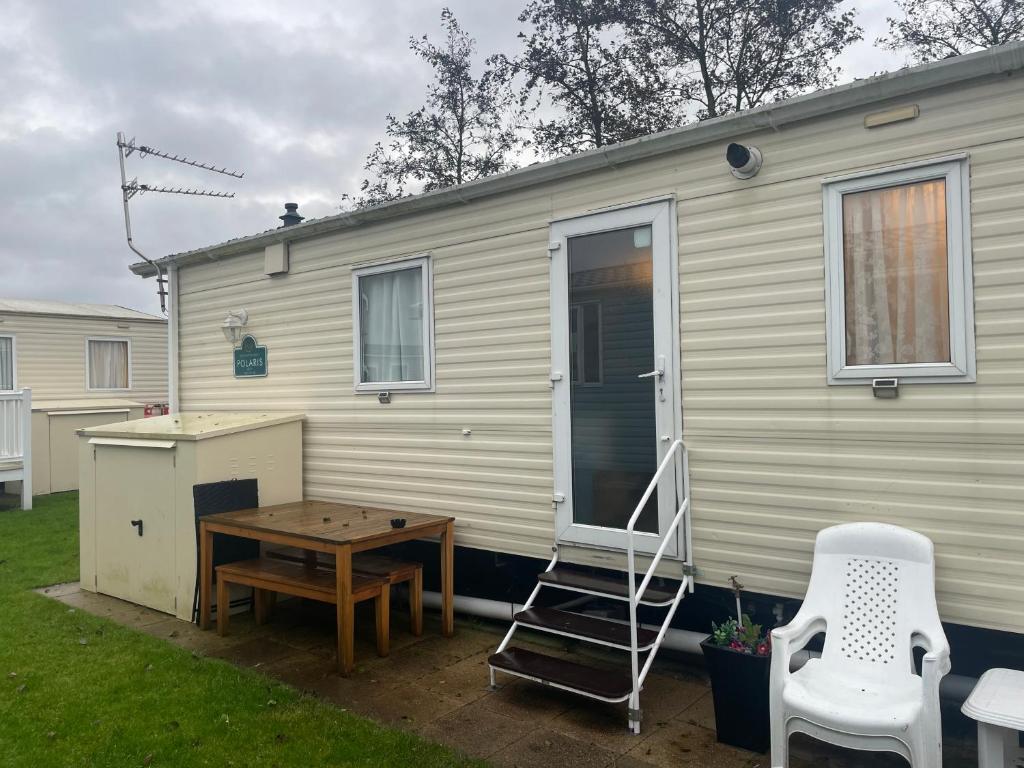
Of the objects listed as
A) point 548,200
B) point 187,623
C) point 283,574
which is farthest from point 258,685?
point 548,200

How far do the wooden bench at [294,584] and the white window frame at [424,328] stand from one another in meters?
1.28

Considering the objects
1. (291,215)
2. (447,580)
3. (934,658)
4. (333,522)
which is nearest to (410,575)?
(447,580)

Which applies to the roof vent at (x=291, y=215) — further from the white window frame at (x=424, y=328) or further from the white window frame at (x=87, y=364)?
the white window frame at (x=87, y=364)

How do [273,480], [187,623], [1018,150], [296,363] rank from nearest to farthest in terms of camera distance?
[1018,150], [187,623], [273,480], [296,363]

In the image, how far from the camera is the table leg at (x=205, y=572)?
489 cm

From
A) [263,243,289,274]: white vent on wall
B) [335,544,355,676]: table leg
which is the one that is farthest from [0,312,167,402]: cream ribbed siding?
[335,544,355,676]: table leg

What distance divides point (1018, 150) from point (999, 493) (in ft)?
4.50

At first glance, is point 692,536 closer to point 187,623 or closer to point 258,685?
point 258,685

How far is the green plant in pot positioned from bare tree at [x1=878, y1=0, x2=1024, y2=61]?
10748 mm

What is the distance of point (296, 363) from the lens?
5.88 m

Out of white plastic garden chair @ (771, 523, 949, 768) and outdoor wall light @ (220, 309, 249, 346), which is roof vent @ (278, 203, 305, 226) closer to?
outdoor wall light @ (220, 309, 249, 346)

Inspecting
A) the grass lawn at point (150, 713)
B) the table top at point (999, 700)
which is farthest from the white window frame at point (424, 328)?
the table top at point (999, 700)

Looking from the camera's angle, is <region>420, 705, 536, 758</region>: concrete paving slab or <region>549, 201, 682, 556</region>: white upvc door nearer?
<region>420, 705, 536, 758</region>: concrete paving slab

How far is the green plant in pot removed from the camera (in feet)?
10.2
